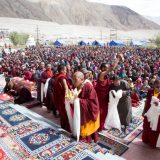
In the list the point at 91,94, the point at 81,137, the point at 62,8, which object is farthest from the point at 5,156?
the point at 62,8

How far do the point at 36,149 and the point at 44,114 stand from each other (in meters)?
2.89

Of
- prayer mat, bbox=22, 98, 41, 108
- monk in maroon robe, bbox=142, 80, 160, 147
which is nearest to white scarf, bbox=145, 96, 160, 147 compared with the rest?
monk in maroon robe, bbox=142, 80, 160, 147

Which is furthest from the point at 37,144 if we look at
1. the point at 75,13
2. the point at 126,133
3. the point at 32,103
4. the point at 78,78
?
the point at 75,13

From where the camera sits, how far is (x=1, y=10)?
115875mm

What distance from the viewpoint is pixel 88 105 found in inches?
147

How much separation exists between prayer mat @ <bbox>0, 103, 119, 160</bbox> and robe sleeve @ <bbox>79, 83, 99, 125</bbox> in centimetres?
43

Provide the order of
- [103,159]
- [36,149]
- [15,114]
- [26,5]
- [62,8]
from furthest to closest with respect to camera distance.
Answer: [62,8] < [26,5] < [15,114] < [36,149] < [103,159]

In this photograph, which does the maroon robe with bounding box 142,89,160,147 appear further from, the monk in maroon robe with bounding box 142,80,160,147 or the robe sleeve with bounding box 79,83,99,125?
the robe sleeve with bounding box 79,83,99,125

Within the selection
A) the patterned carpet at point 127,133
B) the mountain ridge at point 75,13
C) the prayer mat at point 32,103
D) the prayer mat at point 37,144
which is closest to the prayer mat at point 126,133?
the patterned carpet at point 127,133

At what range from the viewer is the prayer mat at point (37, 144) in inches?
129

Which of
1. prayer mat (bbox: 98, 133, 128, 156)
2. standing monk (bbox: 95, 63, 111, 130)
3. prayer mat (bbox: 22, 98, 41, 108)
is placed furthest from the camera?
prayer mat (bbox: 22, 98, 41, 108)

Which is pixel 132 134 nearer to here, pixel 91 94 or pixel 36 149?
pixel 91 94

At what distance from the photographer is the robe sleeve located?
12.2ft

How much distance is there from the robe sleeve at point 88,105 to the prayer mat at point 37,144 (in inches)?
16.8
